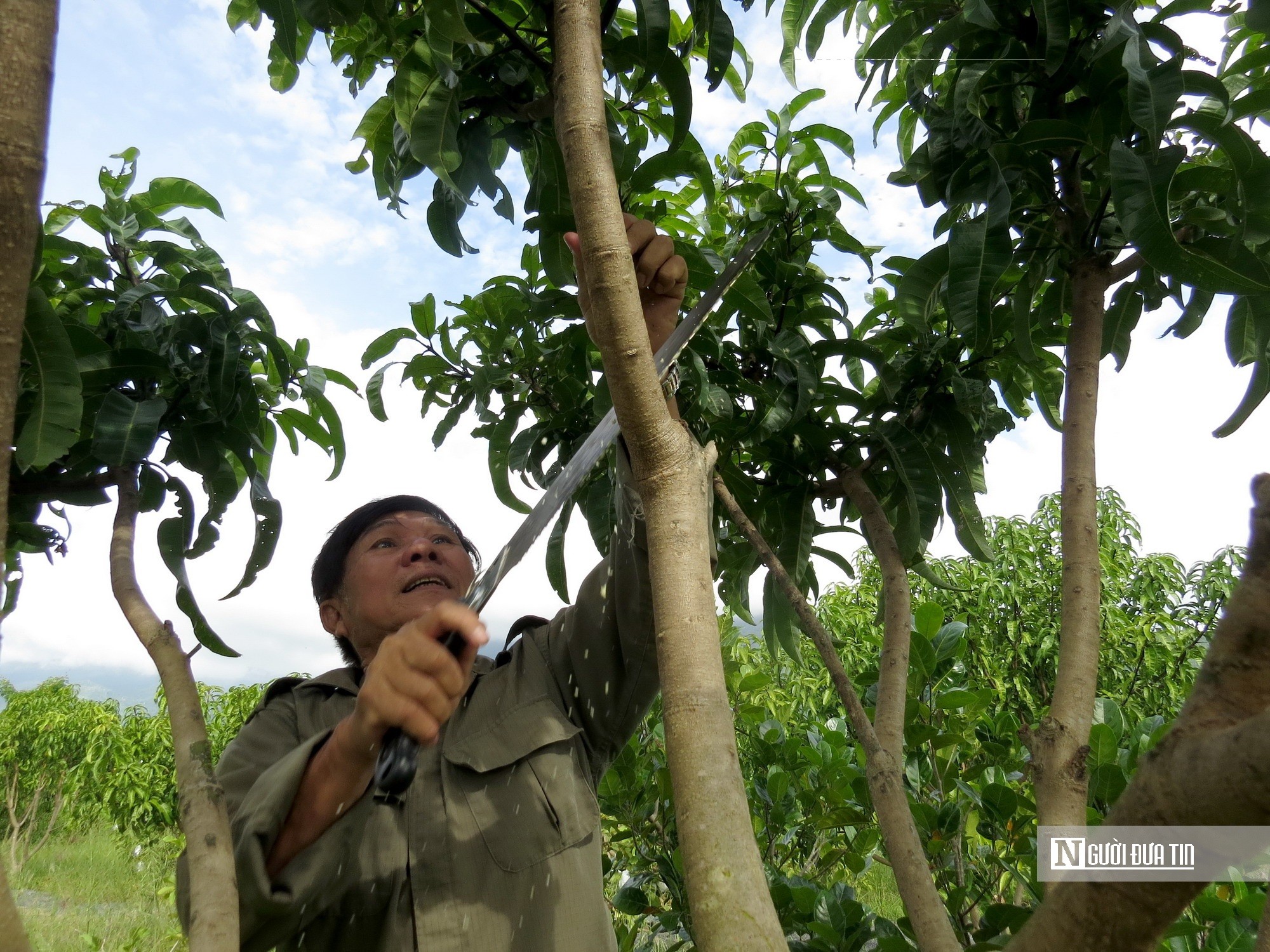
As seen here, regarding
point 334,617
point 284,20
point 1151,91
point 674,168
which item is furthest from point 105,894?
point 1151,91

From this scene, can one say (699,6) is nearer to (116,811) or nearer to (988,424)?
(988,424)

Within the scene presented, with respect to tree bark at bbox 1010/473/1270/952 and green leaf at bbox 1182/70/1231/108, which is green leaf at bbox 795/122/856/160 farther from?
tree bark at bbox 1010/473/1270/952

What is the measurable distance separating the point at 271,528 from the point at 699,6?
1.11 metres

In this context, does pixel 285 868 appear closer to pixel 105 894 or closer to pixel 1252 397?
pixel 1252 397

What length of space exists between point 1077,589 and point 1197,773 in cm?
92

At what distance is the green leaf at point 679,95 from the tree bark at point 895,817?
2.33 ft

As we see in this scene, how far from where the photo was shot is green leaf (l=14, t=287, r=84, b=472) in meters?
1.13

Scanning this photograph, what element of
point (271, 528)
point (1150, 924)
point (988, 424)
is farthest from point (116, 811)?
point (1150, 924)

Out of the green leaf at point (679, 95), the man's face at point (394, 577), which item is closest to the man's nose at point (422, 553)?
the man's face at point (394, 577)

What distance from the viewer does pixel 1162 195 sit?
119 centimetres

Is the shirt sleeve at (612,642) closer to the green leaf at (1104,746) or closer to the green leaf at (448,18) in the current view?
the green leaf at (448,18)

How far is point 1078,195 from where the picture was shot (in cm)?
143

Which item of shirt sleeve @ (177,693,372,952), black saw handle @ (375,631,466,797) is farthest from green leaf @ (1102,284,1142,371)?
shirt sleeve @ (177,693,372,952)

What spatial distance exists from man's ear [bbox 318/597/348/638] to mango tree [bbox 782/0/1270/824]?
1.30m
